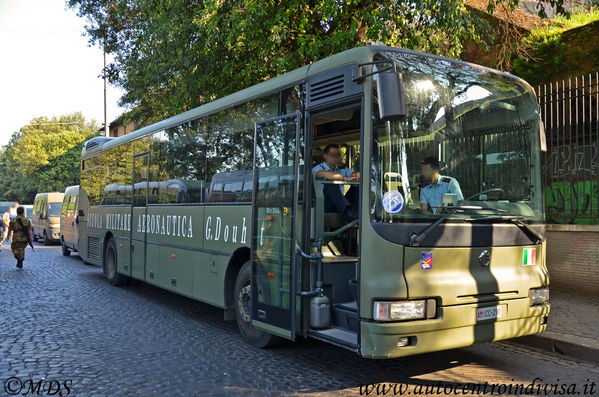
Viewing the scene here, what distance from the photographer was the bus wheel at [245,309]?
6.85 m

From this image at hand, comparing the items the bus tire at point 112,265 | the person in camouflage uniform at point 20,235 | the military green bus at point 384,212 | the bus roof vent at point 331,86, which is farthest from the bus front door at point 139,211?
the person in camouflage uniform at point 20,235

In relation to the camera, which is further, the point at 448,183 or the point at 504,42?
the point at 504,42

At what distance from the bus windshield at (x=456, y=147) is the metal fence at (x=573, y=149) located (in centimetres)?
415

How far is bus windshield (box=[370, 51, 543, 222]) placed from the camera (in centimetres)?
520

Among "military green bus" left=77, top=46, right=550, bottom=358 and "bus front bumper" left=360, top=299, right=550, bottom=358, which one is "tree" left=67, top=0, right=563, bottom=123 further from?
"bus front bumper" left=360, top=299, right=550, bottom=358

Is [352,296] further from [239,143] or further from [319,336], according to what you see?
[239,143]

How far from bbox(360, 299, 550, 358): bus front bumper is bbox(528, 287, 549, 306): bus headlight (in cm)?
8

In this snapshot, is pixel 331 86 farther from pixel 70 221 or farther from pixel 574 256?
pixel 70 221

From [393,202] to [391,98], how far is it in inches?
36.2

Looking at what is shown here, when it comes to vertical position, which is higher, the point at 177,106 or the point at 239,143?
the point at 177,106

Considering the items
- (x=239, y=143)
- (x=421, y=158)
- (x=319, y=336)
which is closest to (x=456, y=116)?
(x=421, y=158)

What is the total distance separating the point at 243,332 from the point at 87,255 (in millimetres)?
8834

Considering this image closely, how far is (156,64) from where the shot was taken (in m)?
14.5

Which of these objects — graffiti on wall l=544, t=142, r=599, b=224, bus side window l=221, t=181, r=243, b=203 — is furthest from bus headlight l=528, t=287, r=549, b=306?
graffiti on wall l=544, t=142, r=599, b=224
